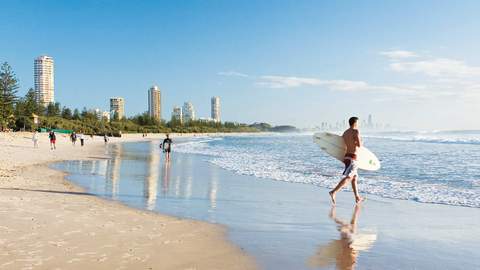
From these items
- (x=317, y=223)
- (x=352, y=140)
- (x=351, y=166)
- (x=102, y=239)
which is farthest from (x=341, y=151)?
(x=102, y=239)

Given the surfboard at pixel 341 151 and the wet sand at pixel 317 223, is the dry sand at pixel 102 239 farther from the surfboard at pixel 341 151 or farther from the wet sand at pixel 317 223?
the surfboard at pixel 341 151

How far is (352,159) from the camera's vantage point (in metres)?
9.39

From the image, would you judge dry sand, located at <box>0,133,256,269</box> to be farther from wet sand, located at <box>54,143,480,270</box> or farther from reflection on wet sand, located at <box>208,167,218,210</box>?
reflection on wet sand, located at <box>208,167,218,210</box>

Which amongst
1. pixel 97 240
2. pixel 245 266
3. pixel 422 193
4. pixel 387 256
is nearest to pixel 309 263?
pixel 245 266

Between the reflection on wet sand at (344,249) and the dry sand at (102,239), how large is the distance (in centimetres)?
96

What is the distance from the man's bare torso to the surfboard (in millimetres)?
1637

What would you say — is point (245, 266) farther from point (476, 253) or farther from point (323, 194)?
point (323, 194)

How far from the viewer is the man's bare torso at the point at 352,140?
939 centimetres

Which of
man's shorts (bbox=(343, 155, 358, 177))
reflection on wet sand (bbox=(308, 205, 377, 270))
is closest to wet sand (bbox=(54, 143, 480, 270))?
reflection on wet sand (bbox=(308, 205, 377, 270))

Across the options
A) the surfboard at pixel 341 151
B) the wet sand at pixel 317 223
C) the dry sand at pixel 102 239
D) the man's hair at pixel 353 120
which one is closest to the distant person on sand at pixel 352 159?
the man's hair at pixel 353 120

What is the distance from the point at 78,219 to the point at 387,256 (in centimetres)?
517

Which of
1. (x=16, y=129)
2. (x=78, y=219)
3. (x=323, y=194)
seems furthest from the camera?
(x=16, y=129)

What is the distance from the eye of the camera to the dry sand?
483cm

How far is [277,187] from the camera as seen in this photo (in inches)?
498
